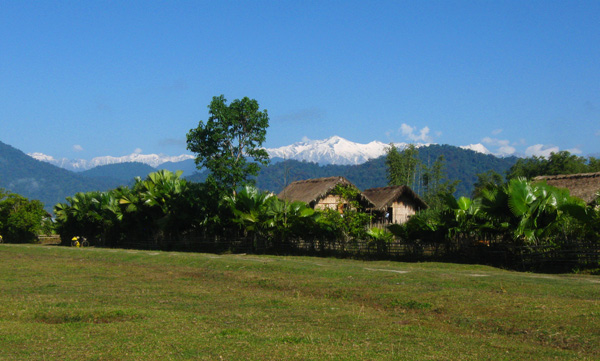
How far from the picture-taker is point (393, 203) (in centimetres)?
4419

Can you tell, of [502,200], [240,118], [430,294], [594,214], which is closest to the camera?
[430,294]

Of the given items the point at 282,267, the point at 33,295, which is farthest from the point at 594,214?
the point at 33,295

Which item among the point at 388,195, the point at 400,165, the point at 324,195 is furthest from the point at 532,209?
the point at 400,165

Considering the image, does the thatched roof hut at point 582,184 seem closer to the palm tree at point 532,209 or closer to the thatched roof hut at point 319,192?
the palm tree at point 532,209

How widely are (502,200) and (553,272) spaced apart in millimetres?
3186

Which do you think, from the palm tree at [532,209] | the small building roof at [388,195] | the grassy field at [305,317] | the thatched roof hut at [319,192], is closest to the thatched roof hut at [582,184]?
the small building roof at [388,195]

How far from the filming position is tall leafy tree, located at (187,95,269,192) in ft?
110

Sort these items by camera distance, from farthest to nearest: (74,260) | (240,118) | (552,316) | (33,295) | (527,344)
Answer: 1. (240,118)
2. (74,260)
3. (33,295)
4. (552,316)
5. (527,344)

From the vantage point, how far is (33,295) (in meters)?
14.5

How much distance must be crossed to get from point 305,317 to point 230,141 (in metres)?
23.9

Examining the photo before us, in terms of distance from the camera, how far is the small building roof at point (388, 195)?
42781 mm

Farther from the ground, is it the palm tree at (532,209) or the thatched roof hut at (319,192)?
the thatched roof hut at (319,192)

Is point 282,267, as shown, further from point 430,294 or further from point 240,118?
point 240,118

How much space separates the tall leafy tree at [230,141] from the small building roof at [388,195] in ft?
39.6
